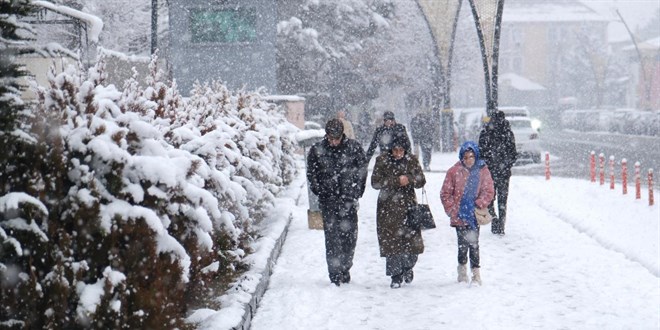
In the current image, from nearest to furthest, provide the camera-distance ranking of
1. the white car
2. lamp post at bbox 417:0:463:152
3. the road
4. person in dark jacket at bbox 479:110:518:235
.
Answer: person in dark jacket at bbox 479:110:518:235
the road
lamp post at bbox 417:0:463:152
the white car

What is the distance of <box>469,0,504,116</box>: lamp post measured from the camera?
19.6 meters

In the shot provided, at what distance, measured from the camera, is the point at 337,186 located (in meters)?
9.36

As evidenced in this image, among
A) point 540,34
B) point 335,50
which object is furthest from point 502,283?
point 540,34

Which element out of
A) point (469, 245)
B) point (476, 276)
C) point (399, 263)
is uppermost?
point (469, 245)

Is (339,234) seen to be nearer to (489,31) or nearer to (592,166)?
(489,31)

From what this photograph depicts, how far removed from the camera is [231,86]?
30297mm

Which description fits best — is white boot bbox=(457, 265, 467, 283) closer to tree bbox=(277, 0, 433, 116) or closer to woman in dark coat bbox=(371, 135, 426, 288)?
woman in dark coat bbox=(371, 135, 426, 288)

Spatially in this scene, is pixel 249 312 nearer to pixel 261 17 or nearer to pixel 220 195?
pixel 220 195

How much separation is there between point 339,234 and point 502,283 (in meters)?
1.86

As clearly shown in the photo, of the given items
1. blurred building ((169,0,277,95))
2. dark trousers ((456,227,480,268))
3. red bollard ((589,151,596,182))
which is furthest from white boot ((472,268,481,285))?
blurred building ((169,0,277,95))

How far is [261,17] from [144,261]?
25189mm

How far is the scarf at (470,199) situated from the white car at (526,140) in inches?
800

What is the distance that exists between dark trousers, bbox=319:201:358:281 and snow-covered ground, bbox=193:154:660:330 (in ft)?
0.73

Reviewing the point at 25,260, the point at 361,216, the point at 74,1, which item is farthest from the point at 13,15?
the point at 74,1
